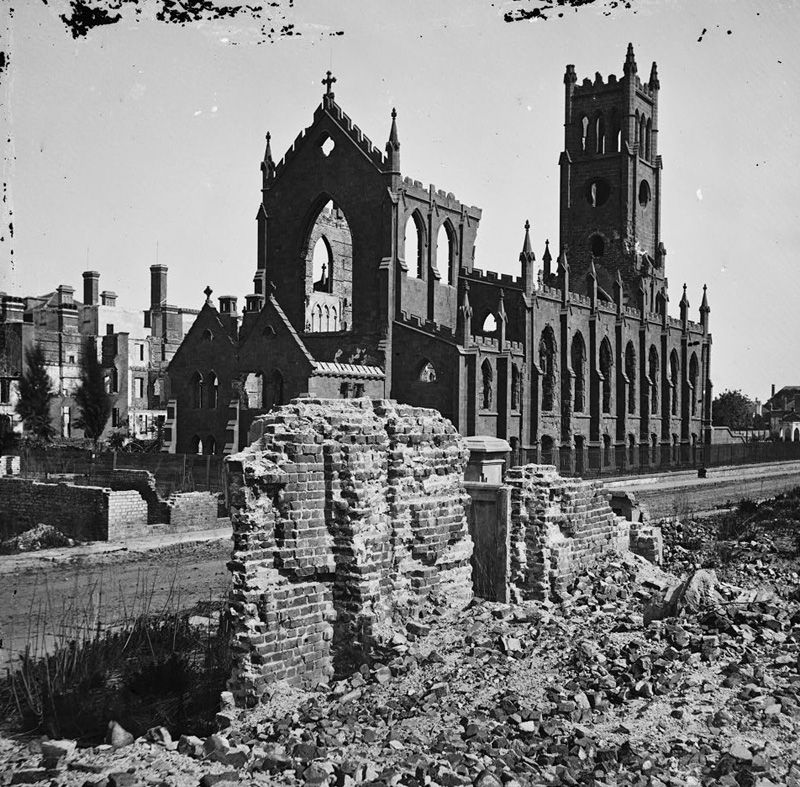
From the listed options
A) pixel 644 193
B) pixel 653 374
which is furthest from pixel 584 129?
pixel 653 374

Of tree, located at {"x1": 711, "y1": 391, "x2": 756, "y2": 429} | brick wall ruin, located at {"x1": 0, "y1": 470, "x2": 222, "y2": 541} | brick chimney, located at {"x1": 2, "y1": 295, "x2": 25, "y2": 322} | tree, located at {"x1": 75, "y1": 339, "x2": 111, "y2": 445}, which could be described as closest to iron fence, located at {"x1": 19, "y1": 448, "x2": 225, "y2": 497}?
brick wall ruin, located at {"x1": 0, "y1": 470, "x2": 222, "y2": 541}

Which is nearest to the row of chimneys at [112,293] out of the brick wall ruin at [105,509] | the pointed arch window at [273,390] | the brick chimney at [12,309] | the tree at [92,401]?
the brick chimney at [12,309]

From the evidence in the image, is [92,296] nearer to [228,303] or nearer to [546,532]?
[228,303]

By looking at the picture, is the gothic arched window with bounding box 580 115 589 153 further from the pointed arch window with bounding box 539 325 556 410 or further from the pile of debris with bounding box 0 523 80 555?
the pile of debris with bounding box 0 523 80 555

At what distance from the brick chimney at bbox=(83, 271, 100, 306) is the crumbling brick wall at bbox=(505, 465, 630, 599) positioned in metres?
57.0

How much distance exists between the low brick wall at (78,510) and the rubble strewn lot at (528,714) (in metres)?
12.7

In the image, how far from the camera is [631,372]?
56.9m

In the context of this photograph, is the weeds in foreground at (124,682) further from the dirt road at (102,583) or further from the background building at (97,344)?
the background building at (97,344)

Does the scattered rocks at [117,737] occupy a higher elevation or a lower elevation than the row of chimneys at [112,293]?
lower

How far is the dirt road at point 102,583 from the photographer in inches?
456

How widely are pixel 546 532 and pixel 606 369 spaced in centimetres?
4379

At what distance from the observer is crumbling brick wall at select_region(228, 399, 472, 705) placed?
8141 mm

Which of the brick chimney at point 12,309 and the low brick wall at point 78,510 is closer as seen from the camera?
the low brick wall at point 78,510

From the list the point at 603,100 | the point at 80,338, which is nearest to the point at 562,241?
the point at 603,100
